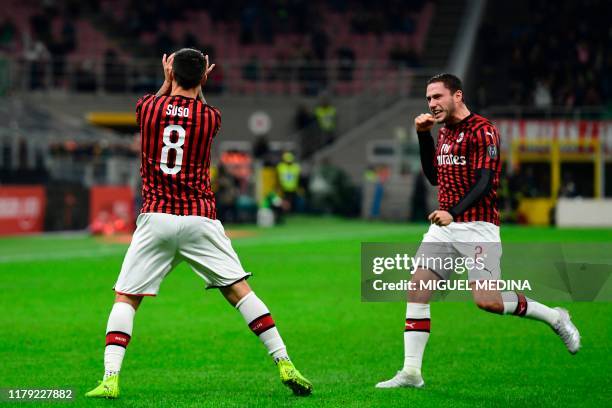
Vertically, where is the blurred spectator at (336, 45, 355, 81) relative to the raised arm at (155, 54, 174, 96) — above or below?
above

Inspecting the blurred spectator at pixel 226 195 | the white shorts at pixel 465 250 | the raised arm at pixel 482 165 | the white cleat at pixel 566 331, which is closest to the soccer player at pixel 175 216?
the white shorts at pixel 465 250

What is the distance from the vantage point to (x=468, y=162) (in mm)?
8453

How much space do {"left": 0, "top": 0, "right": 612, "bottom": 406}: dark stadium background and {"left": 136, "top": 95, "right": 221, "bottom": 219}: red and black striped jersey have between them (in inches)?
51.7

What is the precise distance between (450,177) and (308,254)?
45.7 ft

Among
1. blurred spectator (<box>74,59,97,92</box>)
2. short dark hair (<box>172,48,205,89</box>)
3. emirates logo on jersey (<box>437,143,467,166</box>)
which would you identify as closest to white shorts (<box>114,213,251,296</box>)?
short dark hair (<box>172,48,205,89</box>)

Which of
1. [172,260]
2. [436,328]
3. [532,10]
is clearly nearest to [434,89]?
[172,260]

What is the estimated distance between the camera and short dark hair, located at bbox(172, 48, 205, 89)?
25.5ft

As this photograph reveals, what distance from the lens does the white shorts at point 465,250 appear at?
838 centimetres

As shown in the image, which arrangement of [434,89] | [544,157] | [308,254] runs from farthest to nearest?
[544,157], [308,254], [434,89]

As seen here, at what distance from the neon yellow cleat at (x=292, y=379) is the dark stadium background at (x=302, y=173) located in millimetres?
141

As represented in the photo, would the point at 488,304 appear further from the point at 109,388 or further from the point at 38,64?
the point at 38,64

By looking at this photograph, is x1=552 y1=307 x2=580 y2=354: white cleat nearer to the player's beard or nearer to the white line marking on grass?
the player's beard

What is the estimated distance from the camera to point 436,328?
39.4ft

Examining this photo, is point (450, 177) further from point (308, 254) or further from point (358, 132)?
point (358, 132)
